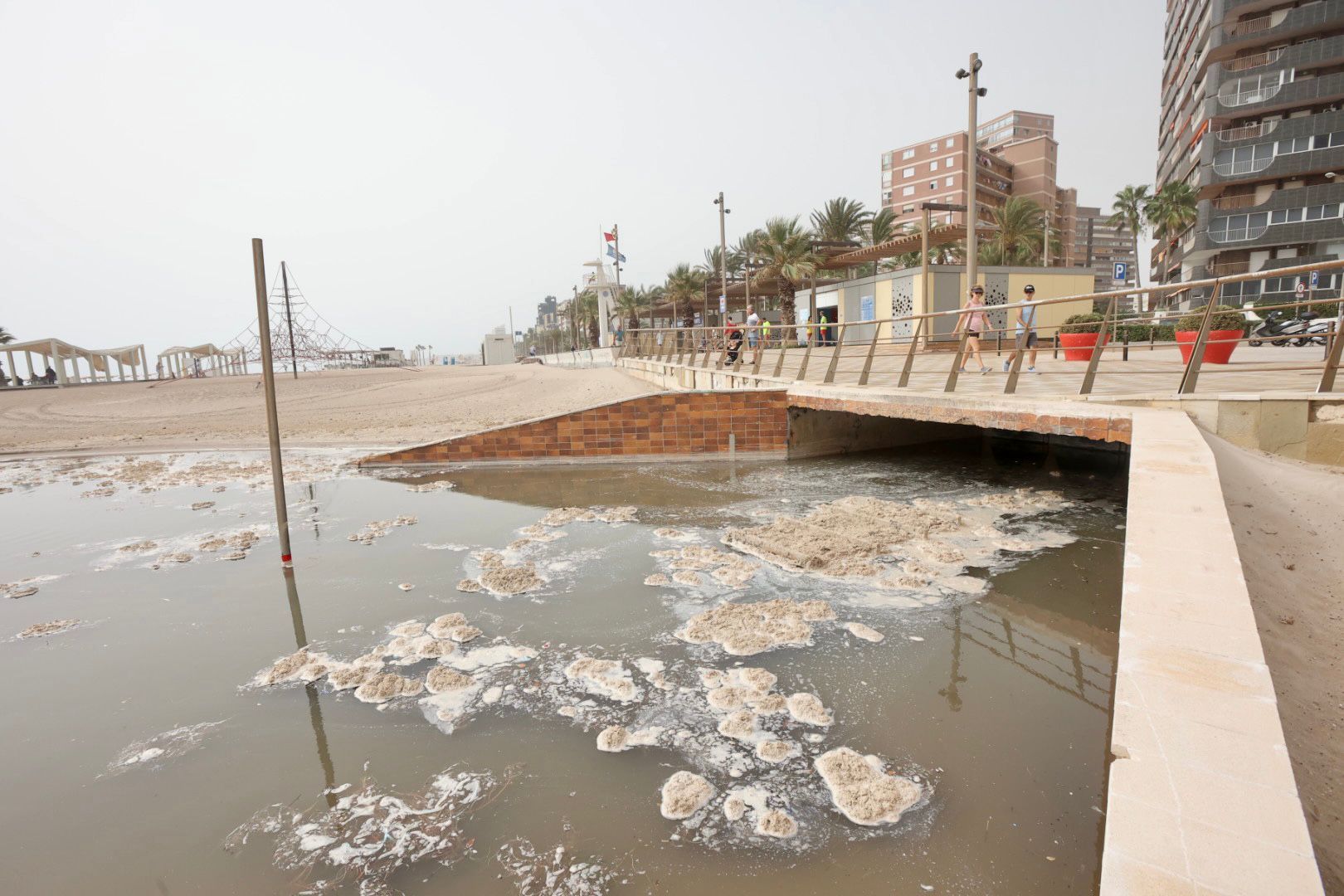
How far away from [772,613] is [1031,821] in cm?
208

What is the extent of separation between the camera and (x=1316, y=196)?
37938mm

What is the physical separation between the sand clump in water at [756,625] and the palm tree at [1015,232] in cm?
4636

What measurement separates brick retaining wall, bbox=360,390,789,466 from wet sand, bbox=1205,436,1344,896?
615 centimetres

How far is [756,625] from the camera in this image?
4309 mm

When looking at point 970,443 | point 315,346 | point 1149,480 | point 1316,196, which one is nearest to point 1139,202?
point 1316,196

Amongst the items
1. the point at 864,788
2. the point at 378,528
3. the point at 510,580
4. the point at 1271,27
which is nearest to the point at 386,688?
the point at 510,580

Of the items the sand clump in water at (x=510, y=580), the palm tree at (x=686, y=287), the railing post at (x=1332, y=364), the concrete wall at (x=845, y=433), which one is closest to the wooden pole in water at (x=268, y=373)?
the sand clump in water at (x=510, y=580)

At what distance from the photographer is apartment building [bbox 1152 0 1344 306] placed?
37.8 metres

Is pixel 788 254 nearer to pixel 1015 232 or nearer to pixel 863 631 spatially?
pixel 1015 232

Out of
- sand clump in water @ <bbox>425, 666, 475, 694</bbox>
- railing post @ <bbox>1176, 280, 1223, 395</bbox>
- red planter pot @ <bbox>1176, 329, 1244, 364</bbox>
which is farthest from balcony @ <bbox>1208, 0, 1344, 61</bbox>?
sand clump in water @ <bbox>425, 666, 475, 694</bbox>

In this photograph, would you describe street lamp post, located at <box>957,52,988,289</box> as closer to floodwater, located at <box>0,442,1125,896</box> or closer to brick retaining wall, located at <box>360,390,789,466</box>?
brick retaining wall, located at <box>360,390,789,466</box>

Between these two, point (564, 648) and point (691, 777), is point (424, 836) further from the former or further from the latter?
point (564, 648)

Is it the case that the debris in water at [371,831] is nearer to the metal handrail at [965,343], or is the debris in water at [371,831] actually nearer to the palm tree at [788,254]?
the metal handrail at [965,343]

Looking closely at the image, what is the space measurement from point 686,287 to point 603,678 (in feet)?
155
